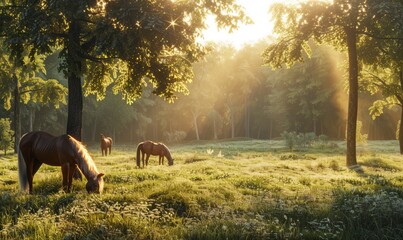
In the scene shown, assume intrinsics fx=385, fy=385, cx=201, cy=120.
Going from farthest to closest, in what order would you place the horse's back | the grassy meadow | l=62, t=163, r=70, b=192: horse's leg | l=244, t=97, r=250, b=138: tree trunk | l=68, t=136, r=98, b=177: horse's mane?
l=244, t=97, r=250, b=138: tree trunk < the horse's back < l=62, t=163, r=70, b=192: horse's leg < l=68, t=136, r=98, b=177: horse's mane < the grassy meadow

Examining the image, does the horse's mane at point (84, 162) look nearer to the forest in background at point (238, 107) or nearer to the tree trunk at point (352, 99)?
the tree trunk at point (352, 99)

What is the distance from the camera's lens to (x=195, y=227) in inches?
294

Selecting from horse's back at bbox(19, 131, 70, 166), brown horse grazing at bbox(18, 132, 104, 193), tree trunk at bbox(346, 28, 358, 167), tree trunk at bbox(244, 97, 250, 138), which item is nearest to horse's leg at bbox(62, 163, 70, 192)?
brown horse grazing at bbox(18, 132, 104, 193)

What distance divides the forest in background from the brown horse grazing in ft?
148

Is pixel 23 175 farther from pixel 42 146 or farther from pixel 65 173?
pixel 65 173

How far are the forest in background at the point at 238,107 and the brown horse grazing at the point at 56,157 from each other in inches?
1770

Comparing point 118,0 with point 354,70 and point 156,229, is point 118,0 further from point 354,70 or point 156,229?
point 354,70

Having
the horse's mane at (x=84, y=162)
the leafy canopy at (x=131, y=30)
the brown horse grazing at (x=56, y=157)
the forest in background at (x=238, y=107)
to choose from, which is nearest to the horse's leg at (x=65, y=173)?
the brown horse grazing at (x=56, y=157)

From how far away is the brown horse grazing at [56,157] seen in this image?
34.6 ft

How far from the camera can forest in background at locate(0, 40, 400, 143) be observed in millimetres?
65812

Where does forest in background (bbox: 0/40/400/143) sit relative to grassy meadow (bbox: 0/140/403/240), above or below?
above

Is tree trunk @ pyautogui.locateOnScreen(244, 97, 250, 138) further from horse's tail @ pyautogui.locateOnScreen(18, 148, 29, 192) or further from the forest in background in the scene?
horse's tail @ pyautogui.locateOnScreen(18, 148, 29, 192)

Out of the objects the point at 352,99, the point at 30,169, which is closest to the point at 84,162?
the point at 30,169

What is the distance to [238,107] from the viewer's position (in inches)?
3184
